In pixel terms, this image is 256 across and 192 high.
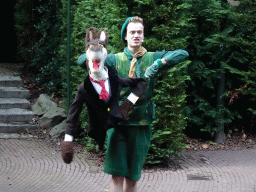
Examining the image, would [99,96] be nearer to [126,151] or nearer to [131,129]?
[131,129]

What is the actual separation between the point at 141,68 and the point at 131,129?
0.57 metres

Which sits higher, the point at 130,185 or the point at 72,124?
the point at 72,124

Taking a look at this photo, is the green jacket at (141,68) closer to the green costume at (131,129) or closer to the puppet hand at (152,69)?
the green costume at (131,129)

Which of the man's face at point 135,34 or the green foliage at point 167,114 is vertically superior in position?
the man's face at point 135,34

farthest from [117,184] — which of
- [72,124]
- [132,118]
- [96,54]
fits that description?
[96,54]

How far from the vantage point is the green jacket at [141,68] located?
12.9ft

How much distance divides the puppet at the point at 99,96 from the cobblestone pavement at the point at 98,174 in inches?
85.8

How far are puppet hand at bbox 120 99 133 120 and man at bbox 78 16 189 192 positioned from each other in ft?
0.69

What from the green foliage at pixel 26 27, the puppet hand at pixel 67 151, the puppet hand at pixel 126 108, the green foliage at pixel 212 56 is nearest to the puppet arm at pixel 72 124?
the puppet hand at pixel 67 151

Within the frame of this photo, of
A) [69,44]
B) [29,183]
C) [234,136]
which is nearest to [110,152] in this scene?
[29,183]

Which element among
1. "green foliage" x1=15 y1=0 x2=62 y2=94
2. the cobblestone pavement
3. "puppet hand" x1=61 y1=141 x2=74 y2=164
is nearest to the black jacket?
"puppet hand" x1=61 y1=141 x2=74 y2=164

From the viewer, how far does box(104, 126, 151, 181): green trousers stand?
3914 mm

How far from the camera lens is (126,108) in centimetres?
373

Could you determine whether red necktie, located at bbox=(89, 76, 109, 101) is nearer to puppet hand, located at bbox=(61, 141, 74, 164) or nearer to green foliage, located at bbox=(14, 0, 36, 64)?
puppet hand, located at bbox=(61, 141, 74, 164)
